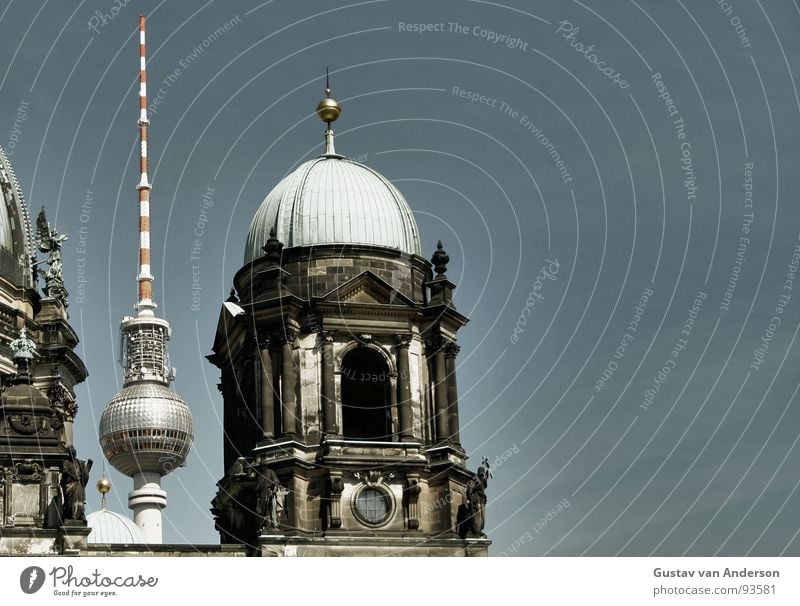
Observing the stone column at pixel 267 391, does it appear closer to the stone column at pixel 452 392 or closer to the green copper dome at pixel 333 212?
the green copper dome at pixel 333 212

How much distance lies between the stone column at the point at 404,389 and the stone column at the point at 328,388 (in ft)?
7.58

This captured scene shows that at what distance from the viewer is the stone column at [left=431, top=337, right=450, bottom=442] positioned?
60.0m

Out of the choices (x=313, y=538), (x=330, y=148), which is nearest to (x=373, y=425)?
(x=313, y=538)

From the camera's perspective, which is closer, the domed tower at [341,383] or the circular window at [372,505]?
the domed tower at [341,383]

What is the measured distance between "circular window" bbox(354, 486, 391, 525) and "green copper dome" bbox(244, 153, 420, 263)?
900 cm

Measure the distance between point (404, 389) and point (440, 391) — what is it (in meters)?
1.35

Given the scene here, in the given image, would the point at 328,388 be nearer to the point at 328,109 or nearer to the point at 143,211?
the point at 328,109

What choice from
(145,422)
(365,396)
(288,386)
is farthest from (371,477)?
(145,422)

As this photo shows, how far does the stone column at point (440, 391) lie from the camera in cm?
6003

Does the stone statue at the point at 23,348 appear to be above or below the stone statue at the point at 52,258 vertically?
below

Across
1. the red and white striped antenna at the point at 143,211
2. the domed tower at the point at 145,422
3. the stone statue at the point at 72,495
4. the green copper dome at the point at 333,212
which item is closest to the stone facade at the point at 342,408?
the green copper dome at the point at 333,212

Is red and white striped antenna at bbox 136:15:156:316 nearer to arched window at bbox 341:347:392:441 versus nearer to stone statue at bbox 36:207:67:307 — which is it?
stone statue at bbox 36:207:67:307

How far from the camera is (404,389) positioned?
60.0 metres
